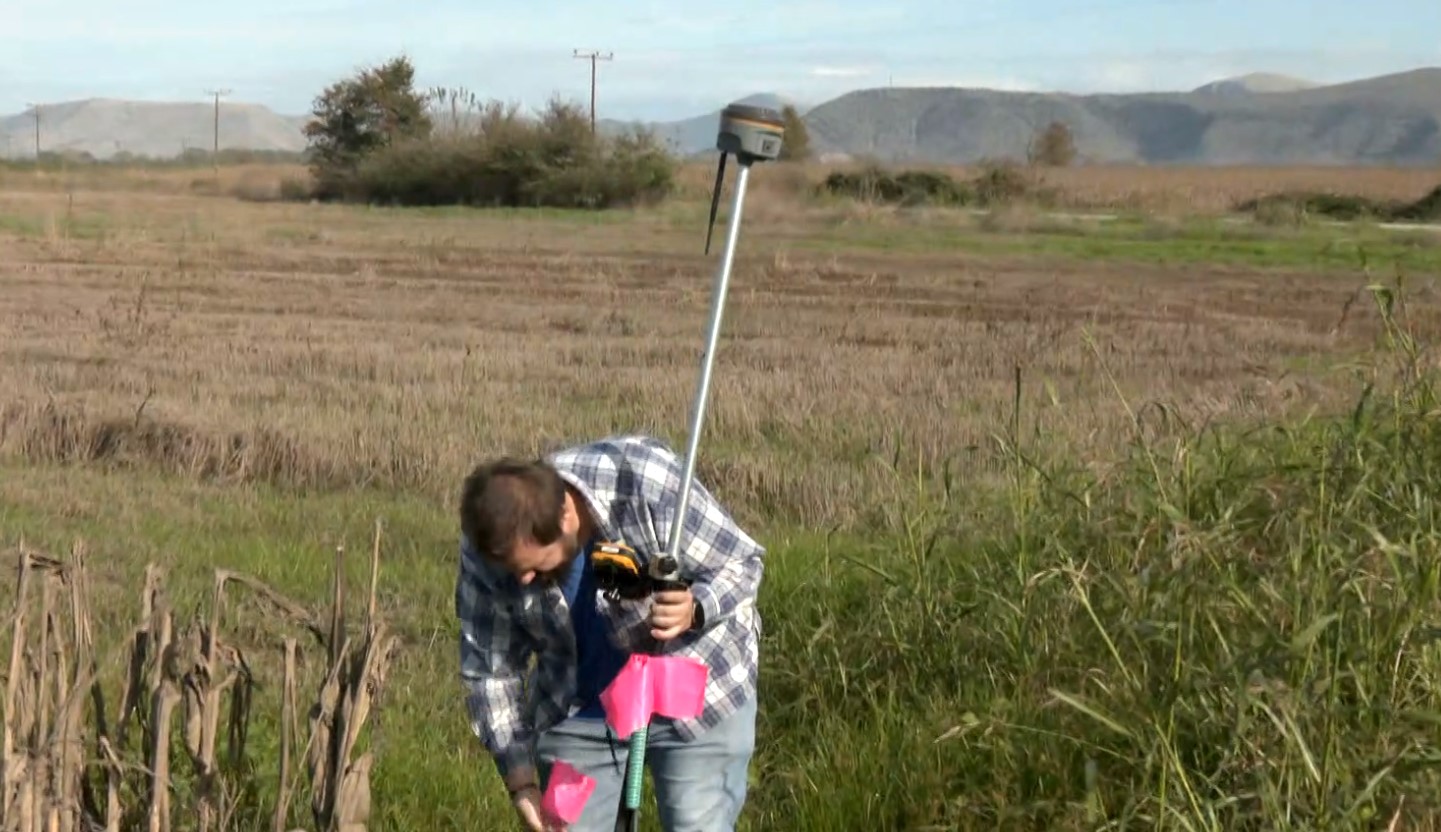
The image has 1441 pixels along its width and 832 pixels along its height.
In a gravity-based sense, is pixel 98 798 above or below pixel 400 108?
below

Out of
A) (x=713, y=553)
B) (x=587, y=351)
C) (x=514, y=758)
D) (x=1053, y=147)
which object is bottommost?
(x=587, y=351)

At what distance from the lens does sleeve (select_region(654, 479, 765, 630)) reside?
3791mm

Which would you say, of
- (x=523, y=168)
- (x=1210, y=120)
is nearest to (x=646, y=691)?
(x=523, y=168)

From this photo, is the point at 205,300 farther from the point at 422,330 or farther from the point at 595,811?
the point at 595,811

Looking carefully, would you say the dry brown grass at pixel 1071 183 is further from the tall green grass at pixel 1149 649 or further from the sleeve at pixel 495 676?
the sleeve at pixel 495 676

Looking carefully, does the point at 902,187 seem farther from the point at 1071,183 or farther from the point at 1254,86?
Answer: the point at 1254,86

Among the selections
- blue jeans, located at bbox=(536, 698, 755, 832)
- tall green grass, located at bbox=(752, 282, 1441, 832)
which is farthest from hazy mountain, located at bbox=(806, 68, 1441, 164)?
blue jeans, located at bbox=(536, 698, 755, 832)

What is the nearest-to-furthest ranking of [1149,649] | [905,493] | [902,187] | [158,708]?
[158,708] < [1149,649] < [905,493] < [902,187]

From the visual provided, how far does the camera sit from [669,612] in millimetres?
3561

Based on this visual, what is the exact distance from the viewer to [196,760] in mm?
3775

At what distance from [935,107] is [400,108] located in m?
80.0

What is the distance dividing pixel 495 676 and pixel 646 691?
0.49m

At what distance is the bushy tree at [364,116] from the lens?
59.0 m

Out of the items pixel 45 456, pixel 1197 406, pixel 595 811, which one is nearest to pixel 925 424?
pixel 1197 406
